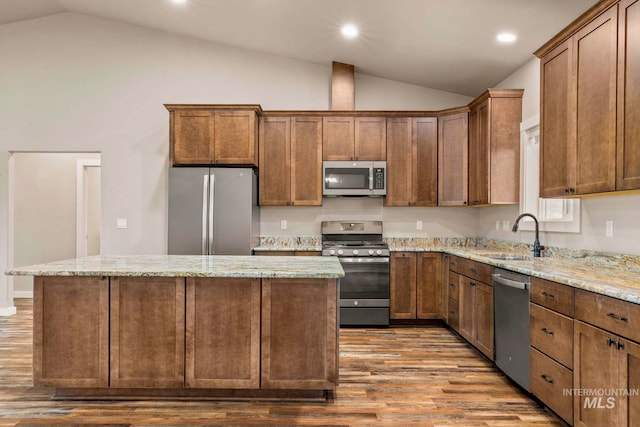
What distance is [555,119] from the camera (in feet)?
8.86

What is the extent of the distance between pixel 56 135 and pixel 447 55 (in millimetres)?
4743

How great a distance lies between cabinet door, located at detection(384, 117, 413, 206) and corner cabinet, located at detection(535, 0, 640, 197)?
5.83ft

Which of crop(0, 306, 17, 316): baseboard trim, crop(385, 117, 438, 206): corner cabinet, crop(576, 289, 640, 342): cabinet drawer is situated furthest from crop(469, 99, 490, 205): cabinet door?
crop(0, 306, 17, 316): baseboard trim

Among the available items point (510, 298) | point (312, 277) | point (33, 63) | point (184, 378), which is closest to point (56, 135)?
point (33, 63)

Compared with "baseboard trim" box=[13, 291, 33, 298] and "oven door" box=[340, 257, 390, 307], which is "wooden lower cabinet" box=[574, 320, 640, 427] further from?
"baseboard trim" box=[13, 291, 33, 298]

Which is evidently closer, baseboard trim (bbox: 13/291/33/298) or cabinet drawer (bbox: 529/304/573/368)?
cabinet drawer (bbox: 529/304/573/368)

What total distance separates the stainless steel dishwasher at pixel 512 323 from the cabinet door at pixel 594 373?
1.62ft

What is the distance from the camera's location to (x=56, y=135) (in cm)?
Answer: 480

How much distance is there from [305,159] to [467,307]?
2.38 metres

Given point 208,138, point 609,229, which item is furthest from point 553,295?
point 208,138

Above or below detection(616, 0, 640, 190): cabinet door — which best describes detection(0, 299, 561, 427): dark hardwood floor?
below

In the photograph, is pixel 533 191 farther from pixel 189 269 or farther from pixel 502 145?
pixel 189 269

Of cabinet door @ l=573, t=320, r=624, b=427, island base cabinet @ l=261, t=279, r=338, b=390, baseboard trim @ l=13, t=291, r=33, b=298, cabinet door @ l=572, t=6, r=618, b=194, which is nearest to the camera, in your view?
cabinet door @ l=573, t=320, r=624, b=427

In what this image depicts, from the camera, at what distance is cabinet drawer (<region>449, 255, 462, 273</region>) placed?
12.5 ft
